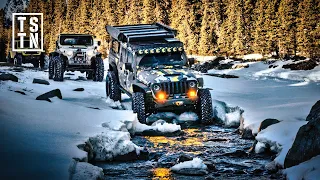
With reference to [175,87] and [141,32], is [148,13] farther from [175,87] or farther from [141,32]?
[175,87]

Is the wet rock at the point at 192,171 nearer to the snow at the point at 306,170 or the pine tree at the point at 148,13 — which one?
the snow at the point at 306,170

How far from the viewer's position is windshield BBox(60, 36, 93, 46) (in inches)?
985

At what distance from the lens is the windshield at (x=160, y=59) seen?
14.9 m

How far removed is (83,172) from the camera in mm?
7730

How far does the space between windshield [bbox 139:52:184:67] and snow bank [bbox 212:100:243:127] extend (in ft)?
6.21

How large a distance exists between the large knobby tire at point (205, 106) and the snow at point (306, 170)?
589 centimetres

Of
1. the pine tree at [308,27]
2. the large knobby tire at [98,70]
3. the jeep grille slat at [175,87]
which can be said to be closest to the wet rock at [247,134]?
the jeep grille slat at [175,87]

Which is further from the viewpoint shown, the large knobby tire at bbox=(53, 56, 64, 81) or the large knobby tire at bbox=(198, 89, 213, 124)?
the large knobby tire at bbox=(53, 56, 64, 81)

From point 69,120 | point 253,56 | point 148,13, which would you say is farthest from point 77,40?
point 148,13

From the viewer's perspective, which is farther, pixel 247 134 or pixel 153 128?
pixel 153 128

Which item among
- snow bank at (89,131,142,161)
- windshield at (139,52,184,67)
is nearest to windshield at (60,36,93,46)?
windshield at (139,52,184,67)

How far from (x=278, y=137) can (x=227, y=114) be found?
4300 mm

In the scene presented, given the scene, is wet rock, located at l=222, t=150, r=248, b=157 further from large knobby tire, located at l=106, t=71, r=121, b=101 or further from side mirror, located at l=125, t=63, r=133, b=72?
large knobby tire, located at l=106, t=71, r=121, b=101

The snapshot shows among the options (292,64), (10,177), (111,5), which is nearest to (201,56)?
(111,5)
